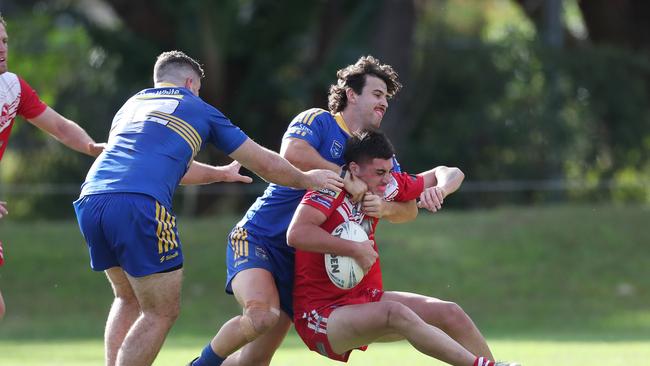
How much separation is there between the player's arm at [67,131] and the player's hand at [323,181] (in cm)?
167

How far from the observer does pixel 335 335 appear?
700 cm

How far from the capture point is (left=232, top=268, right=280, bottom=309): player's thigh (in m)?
7.27

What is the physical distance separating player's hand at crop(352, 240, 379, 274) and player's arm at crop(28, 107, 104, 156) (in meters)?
2.02

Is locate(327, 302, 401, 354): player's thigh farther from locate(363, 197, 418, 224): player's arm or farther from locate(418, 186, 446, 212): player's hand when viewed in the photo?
locate(418, 186, 446, 212): player's hand

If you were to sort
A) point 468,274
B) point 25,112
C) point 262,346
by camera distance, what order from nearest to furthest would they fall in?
point 262,346
point 25,112
point 468,274

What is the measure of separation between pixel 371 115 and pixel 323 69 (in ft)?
43.7

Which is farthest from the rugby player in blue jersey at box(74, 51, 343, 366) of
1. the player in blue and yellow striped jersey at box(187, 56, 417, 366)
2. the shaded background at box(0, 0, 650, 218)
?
the shaded background at box(0, 0, 650, 218)

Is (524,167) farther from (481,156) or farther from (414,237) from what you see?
(414,237)

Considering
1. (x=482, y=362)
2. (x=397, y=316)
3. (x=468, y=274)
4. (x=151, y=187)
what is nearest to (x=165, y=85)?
(x=151, y=187)

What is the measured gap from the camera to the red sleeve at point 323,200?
280 inches

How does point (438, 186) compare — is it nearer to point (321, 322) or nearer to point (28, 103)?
point (321, 322)

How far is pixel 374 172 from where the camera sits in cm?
719

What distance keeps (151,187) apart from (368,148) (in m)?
1.27

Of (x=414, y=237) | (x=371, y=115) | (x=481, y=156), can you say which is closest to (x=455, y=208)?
(x=481, y=156)
